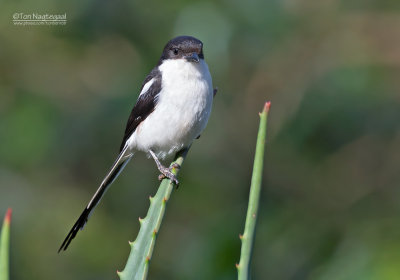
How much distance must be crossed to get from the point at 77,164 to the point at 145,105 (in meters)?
1.87

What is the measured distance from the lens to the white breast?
379 cm

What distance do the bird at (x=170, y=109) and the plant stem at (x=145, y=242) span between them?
1.26 metres

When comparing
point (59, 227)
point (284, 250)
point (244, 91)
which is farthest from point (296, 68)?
point (59, 227)

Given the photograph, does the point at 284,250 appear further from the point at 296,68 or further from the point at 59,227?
the point at 59,227

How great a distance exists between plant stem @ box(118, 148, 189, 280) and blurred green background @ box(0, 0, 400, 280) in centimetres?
244

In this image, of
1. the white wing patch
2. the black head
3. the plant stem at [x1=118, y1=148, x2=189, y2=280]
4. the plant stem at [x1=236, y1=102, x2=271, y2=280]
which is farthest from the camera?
the white wing patch

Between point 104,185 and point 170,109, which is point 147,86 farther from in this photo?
point 104,185

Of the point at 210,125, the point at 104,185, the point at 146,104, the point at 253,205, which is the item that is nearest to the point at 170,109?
the point at 146,104

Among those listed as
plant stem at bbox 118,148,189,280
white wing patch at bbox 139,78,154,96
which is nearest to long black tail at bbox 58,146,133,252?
white wing patch at bbox 139,78,154,96

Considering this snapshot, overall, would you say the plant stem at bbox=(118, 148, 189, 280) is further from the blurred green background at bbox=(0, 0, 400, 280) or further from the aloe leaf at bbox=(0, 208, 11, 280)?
the blurred green background at bbox=(0, 0, 400, 280)

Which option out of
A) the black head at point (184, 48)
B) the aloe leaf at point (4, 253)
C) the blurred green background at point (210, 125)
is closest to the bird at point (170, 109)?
the black head at point (184, 48)

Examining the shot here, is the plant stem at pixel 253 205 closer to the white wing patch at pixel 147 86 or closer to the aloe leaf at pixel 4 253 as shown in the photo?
the aloe leaf at pixel 4 253

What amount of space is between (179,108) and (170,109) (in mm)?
82

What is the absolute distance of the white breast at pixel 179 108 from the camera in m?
3.79
